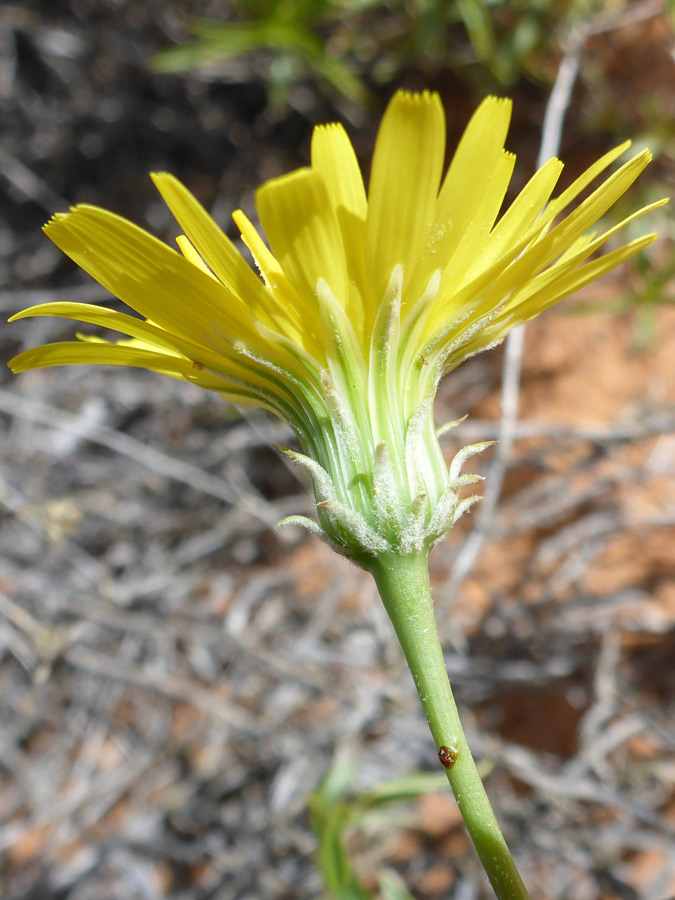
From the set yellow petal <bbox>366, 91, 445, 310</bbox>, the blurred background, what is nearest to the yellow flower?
yellow petal <bbox>366, 91, 445, 310</bbox>

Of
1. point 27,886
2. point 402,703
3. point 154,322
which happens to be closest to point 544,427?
point 402,703

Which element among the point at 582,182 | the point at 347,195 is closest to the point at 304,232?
the point at 347,195

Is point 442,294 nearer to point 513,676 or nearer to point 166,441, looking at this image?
point 513,676

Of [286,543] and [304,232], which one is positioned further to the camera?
[286,543]

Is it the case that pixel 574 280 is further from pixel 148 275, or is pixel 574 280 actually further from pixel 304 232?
pixel 148 275

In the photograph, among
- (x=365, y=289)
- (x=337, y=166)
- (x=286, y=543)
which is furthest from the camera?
(x=286, y=543)

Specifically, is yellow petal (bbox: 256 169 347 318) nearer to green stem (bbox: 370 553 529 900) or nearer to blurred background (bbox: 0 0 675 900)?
green stem (bbox: 370 553 529 900)
